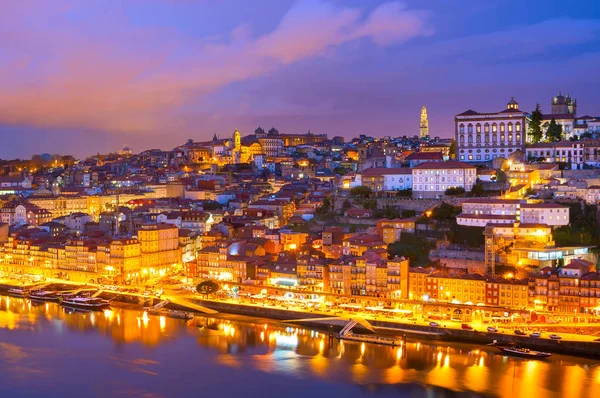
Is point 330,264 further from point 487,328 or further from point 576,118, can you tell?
point 576,118

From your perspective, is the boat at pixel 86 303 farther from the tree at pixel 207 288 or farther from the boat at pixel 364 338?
the boat at pixel 364 338

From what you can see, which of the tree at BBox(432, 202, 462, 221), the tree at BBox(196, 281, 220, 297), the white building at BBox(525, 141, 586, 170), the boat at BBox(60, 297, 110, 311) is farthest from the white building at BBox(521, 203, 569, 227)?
the boat at BBox(60, 297, 110, 311)

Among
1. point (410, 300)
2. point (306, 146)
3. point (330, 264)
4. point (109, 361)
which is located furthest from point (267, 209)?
point (306, 146)

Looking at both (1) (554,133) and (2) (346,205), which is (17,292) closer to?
(2) (346,205)

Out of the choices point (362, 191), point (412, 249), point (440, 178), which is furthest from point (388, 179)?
point (412, 249)

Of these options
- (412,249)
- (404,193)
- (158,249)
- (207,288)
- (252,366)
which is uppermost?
(404,193)

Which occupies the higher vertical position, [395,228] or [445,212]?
[445,212]

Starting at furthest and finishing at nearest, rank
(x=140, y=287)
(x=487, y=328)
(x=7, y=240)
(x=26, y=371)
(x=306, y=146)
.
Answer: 1. (x=306, y=146)
2. (x=7, y=240)
3. (x=140, y=287)
4. (x=487, y=328)
5. (x=26, y=371)
